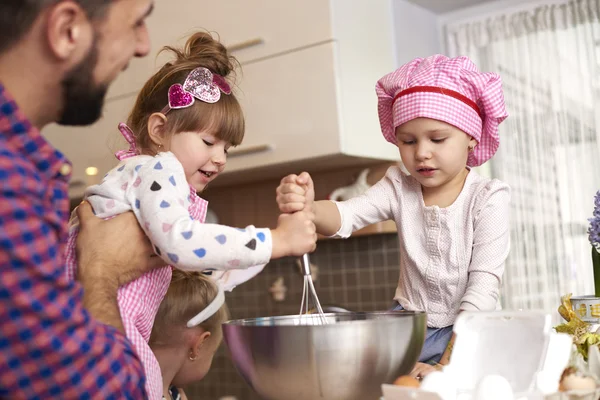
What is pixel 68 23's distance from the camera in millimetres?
812

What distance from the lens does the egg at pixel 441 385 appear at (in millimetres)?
726

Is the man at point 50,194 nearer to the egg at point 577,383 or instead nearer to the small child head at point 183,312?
the egg at point 577,383

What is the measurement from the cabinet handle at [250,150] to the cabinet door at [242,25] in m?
0.31

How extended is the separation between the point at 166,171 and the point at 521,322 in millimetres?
593

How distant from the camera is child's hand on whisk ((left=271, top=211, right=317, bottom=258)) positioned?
99 cm

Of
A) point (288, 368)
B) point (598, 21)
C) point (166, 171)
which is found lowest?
point (288, 368)

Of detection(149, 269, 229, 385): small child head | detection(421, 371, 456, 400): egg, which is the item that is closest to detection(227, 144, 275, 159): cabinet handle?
detection(149, 269, 229, 385): small child head

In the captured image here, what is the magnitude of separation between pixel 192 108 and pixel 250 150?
1.05 m

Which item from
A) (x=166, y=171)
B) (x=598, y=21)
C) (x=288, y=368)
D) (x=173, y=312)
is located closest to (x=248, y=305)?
(x=173, y=312)

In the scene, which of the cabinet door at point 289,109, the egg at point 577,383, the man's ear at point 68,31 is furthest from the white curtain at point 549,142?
the man's ear at point 68,31

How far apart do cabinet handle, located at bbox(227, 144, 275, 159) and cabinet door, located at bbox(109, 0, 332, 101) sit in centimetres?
31

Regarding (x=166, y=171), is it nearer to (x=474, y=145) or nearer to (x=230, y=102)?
(x=230, y=102)

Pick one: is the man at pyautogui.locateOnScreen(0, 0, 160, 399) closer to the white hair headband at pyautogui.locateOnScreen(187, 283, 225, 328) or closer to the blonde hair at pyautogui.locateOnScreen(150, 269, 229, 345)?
the white hair headband at pyautogui.locateOnScreen(187, 283, 225, 328)

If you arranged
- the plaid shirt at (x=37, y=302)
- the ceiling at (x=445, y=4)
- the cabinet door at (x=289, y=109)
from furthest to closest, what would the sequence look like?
1. the ceiling at (x=445, y=4)
2. the cabinet door at (x=289, y=109)
3. the plaid shirt at (x=37, y=302)
